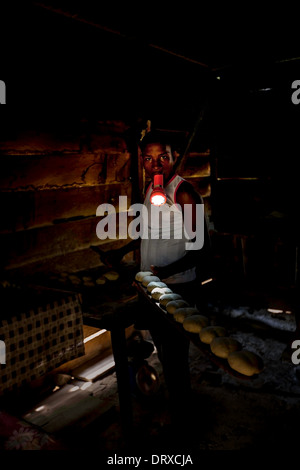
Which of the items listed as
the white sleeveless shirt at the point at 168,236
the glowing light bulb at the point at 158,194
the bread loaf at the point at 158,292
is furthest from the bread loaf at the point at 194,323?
the glowing light bulb at the point at 158,194

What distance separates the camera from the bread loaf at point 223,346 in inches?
94.6

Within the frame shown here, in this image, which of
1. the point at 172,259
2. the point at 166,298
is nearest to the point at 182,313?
the point at 166,298

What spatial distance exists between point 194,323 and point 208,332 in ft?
0.51

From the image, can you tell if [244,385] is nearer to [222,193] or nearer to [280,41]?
[222,193]

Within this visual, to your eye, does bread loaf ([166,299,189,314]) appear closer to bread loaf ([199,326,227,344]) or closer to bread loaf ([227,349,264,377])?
bread loaf ([199,326,227,344])

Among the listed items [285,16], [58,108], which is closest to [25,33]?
[58,108]

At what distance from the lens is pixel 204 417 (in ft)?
13.6

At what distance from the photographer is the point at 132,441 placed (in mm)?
3682

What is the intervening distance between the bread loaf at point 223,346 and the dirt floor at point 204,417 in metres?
1.58

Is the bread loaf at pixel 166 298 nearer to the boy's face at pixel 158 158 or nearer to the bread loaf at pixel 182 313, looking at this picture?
the bread loaf at pixel 182 313

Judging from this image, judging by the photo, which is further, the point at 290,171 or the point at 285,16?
the point at 290,171

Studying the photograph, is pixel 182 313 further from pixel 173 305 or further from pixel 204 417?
pixel 204 417

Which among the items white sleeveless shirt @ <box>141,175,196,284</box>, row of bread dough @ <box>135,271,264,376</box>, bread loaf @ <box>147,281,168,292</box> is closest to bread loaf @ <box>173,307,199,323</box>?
row of bread dough @ <box>135,271,264,376</box>

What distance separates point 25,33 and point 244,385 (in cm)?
535
